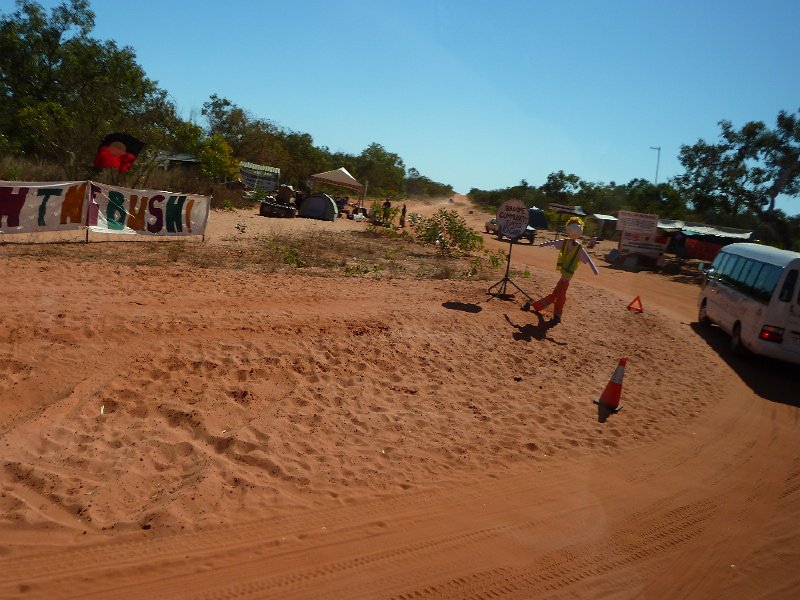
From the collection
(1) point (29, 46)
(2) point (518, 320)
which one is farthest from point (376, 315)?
(1) point (29, 46)

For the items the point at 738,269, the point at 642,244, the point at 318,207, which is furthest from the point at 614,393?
the point at 318,207

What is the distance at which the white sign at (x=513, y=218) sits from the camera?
11.5 metres

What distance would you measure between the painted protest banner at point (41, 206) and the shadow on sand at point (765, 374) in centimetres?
1317

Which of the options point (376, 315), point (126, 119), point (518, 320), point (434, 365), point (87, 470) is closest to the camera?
point (87, 470)

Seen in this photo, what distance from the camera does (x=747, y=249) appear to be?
11734mm

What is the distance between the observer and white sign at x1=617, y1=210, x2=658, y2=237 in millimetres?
27891

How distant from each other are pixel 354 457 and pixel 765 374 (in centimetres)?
811

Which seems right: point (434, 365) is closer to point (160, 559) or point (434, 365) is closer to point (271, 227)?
point (160, 559)

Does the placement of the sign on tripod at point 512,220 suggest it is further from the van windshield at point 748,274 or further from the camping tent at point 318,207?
the camping tent at point 318,207

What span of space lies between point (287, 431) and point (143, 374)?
5.72ft

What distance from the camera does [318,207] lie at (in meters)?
Answer: 30.1

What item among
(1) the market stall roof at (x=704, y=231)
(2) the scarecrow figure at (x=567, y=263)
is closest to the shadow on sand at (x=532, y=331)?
(2) the scarecrow figure at (x=567, y=263)

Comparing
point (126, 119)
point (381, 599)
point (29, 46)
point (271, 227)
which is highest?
point (29, 46)

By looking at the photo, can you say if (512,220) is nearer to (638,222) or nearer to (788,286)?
(788,286)
